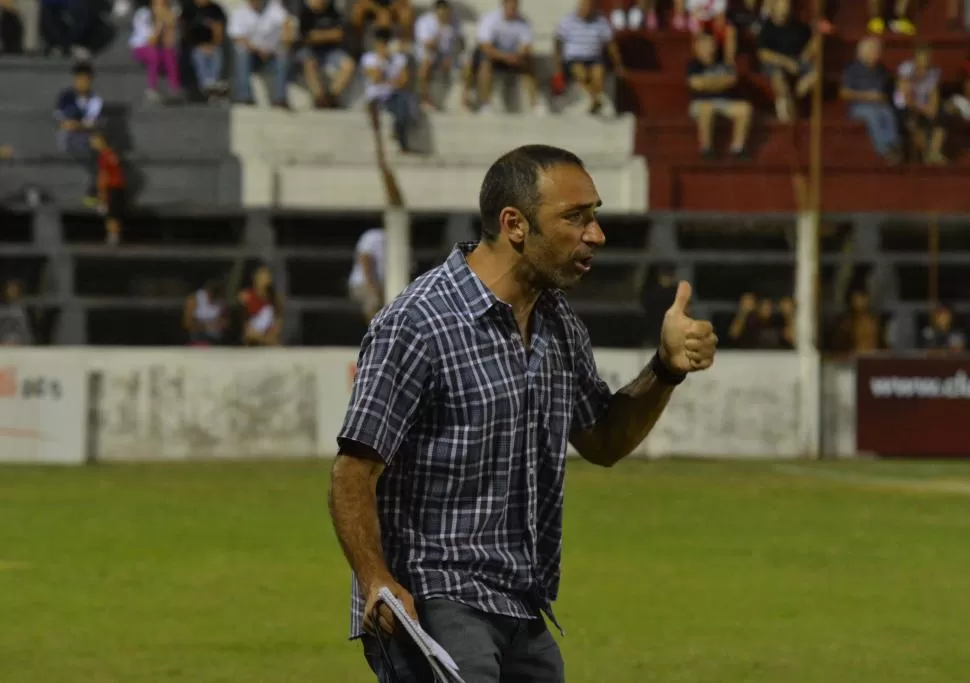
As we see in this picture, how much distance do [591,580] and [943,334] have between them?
39.4 ft

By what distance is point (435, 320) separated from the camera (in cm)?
452

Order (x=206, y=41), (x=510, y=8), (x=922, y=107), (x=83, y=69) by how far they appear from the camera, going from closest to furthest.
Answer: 1. (x=83, y=69)
2. (x=206, y=41)
3. (x=510, y=8)
4. (x=922, y=107)

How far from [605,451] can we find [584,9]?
2149 centimetres

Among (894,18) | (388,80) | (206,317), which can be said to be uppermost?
(894,18)

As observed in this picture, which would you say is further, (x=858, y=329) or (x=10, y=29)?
(x=10, y=29)

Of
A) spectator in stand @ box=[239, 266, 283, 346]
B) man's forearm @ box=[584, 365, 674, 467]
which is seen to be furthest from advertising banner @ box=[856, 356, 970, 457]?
man's forearm @ box=[584, 365, 674, 467]

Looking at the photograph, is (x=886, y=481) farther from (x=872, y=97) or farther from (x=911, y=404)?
(x=872, y=97)

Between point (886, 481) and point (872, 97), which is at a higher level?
point (872, 97)

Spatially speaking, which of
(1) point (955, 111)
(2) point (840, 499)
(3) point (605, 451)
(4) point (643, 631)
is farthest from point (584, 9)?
(3) point (605, 451)

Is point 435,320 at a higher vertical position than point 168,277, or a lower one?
higher

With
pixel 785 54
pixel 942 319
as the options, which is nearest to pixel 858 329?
pixel 942 319

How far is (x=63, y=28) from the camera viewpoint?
2570cm

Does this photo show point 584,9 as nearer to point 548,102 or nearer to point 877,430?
point 548,102

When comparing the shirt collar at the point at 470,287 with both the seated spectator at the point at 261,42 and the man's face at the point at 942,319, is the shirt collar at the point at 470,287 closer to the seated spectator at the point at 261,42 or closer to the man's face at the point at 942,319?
the man's face at the point at 942,319
